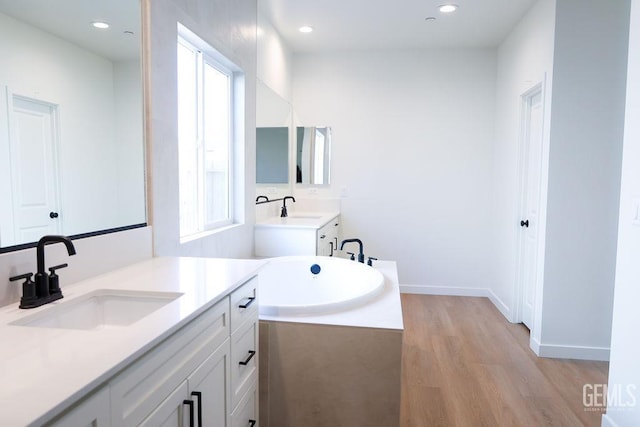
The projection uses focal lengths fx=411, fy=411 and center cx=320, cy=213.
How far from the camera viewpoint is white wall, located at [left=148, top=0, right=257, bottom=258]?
1833 mm

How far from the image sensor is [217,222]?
2.79 meters

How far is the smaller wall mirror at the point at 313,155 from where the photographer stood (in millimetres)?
4598

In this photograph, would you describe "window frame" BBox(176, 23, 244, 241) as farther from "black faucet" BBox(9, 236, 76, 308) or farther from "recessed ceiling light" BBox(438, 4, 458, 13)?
"recessed ceiling light" BBox(438, 4, 458, 13)

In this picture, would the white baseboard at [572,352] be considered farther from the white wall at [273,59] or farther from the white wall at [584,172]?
the white wall at [273,59]

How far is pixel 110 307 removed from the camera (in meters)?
1.27

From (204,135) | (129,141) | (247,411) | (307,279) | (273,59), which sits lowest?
(247,411)

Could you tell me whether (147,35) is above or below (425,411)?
above

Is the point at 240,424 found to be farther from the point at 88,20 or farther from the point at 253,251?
the point at 253,251

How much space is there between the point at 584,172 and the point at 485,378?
1521 mm

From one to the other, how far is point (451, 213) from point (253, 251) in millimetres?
2353

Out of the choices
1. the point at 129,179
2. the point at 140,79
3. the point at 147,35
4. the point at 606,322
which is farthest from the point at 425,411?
the point at 147,35

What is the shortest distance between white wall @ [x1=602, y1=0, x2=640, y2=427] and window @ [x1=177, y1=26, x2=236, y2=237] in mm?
2117

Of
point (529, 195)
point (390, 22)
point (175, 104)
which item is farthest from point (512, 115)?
point (175, 104)

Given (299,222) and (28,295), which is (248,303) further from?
(299,222)
